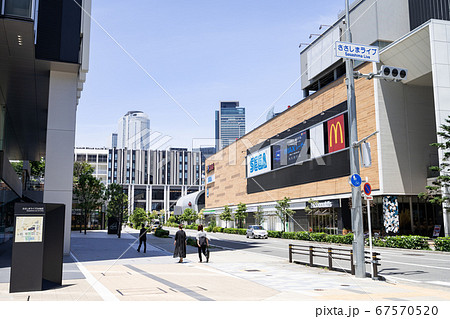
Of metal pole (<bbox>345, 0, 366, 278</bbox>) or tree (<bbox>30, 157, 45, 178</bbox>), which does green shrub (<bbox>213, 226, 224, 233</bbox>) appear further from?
metal pole (<bbox>345, 0, 366, 278</bbox>)

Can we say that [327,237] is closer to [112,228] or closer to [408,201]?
[408,201]

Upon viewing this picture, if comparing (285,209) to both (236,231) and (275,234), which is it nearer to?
(275,234)

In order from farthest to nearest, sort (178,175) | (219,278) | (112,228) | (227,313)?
(178,175) < (112,228) < (219,278) < (227,313)

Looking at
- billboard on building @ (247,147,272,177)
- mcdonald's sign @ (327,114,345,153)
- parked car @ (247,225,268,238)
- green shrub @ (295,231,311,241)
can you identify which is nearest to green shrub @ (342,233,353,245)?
green shrub @ (295,231,311,241)

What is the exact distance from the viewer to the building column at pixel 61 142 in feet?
67.3

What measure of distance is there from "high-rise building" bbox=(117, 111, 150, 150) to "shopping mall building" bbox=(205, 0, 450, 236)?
77.8 ft

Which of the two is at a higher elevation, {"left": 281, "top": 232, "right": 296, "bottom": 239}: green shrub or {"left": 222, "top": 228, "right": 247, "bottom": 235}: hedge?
{"left": 281, "top": 232, "right": 296, "bottom": 239}: green shrub

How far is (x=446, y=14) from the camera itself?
40656 millimetres

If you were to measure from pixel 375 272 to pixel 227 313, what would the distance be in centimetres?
743

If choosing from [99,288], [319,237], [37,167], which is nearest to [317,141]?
[319,237]

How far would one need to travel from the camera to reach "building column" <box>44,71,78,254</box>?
67.3ft

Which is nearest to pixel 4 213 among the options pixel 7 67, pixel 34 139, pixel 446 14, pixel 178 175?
pixel 7 67

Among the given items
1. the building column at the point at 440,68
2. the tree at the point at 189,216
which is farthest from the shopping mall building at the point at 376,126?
the tree at the point at 189,216

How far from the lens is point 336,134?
44344mm
